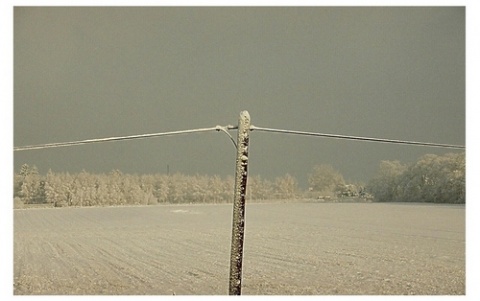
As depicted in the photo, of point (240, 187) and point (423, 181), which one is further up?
point (423, 181)

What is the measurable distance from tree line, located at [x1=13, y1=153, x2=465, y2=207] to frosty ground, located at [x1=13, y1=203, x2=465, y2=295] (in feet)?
0.24

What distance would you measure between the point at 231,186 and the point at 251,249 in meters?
0.48

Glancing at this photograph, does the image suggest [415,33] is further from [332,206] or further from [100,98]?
[100,98]

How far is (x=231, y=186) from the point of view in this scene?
12.8 ft

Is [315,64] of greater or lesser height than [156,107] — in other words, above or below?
above

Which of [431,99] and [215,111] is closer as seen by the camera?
[215,111]

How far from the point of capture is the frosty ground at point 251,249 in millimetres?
3461

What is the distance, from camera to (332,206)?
4219mm

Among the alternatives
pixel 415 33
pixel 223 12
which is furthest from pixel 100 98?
pixel 415 33

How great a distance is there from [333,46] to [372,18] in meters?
0.34

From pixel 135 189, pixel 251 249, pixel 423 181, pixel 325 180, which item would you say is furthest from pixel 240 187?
pixel 423 181

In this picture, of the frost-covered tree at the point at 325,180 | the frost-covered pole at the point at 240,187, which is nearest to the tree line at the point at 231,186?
the frost-covered tree at the point at 325,180

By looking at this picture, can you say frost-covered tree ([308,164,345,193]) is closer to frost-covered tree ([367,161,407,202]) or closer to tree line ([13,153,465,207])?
tree line ([13,153,465,207])

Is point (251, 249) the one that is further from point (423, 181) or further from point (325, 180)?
point (423, 181)
